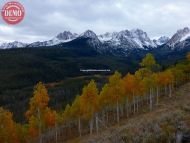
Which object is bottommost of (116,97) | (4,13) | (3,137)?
(3,137)

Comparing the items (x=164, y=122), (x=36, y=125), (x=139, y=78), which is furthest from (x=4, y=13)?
(x=139, y=78)

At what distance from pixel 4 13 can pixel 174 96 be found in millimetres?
74249

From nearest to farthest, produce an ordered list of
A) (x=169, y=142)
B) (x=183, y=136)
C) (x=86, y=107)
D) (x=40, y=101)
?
1. (x=183, y=136)
2. (x=169, y=142)
3. (x=40, y=101)
4. (x=86, y=107)

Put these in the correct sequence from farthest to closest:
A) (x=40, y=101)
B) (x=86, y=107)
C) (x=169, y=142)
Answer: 1. (x=86, y=107)
2. (x=40, y=101)
3. (x=169, y=142)

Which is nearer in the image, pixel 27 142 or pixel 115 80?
pixel 115 80

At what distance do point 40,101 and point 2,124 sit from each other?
10.5 m

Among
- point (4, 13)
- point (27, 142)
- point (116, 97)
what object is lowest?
point (27, 142)

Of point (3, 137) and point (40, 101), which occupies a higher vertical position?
point (40, 101)

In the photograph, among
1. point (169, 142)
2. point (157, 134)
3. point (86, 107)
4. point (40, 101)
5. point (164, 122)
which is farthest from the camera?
point (86, 107)

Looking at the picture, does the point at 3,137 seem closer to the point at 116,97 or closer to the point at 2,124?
the point at 2,124

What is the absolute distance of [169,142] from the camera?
95.7 ft

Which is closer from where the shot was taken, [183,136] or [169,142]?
[183,136]

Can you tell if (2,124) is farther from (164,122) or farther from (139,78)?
(164,122)

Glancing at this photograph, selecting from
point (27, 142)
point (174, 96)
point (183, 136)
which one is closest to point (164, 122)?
point (183, 136)
